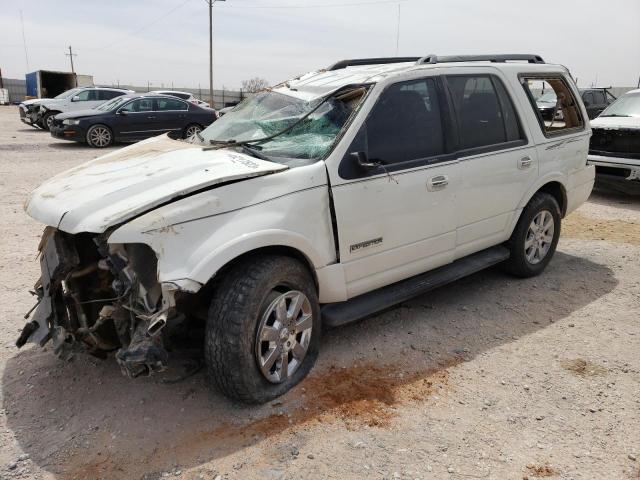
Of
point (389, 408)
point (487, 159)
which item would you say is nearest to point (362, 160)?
point (487, 159)

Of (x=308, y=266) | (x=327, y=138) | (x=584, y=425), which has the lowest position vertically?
(x=584, y=425)

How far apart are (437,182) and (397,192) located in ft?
1.37

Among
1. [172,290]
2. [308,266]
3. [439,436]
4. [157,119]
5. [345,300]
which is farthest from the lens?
[157,119]

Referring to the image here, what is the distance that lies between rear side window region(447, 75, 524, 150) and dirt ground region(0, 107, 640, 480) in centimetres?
140

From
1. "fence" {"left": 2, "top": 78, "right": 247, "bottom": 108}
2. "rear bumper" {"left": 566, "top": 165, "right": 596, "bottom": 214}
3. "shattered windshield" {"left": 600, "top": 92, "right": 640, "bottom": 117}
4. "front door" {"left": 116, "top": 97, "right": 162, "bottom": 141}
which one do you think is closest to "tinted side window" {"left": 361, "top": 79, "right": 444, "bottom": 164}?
"rear bumper" {"left": 566, "top": 165, "right": 596, "bottom": 214}

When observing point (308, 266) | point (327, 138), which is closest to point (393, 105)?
point (327, 138)

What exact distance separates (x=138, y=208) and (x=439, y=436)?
2.01 m

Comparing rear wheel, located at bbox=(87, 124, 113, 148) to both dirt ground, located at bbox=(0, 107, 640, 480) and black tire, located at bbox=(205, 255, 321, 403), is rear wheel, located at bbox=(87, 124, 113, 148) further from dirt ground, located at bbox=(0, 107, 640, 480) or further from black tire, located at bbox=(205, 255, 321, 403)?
black tire, located at bbox=(205, 255, 321, 403)

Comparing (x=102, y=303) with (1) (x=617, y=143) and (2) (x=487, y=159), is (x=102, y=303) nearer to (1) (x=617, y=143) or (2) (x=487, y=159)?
(2) (x=487, y=159)

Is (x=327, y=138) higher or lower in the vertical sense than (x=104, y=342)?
higher

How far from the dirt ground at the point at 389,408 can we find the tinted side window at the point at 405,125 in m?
1.36

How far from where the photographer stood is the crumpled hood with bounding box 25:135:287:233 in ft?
Result: 9.03

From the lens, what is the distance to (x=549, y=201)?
16.2ft

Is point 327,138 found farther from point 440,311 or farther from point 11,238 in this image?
point 11,238
